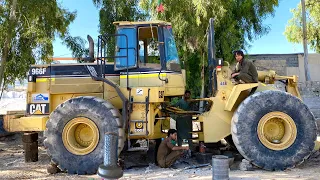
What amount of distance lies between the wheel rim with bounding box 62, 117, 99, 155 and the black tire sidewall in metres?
0.06

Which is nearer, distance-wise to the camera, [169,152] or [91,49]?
[91,49]

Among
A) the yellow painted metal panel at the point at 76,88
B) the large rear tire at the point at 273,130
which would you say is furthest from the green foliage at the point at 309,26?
the yellow painted metal panel at the point at 76,88

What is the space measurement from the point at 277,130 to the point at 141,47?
3135mm

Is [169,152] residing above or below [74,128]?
below

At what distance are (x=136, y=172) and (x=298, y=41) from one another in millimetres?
17216

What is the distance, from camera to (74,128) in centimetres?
681

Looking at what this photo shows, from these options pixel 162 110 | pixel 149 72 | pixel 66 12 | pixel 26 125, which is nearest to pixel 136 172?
pixel 162 110

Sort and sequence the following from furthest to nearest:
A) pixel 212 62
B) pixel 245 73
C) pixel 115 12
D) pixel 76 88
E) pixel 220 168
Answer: pixel 115 12, pixel 212 62, pixel 76 88, pixel 245 73, pixel 220 168

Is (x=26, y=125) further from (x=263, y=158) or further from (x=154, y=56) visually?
(x=263, y=158)

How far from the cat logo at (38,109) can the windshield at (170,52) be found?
8.70 ft

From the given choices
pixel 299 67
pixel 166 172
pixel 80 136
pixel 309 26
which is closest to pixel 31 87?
pixel 80 136

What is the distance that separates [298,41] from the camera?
20859 mm

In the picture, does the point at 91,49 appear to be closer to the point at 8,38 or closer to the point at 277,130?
the point at 277,130

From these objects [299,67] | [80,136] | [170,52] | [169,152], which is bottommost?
[169,152]
